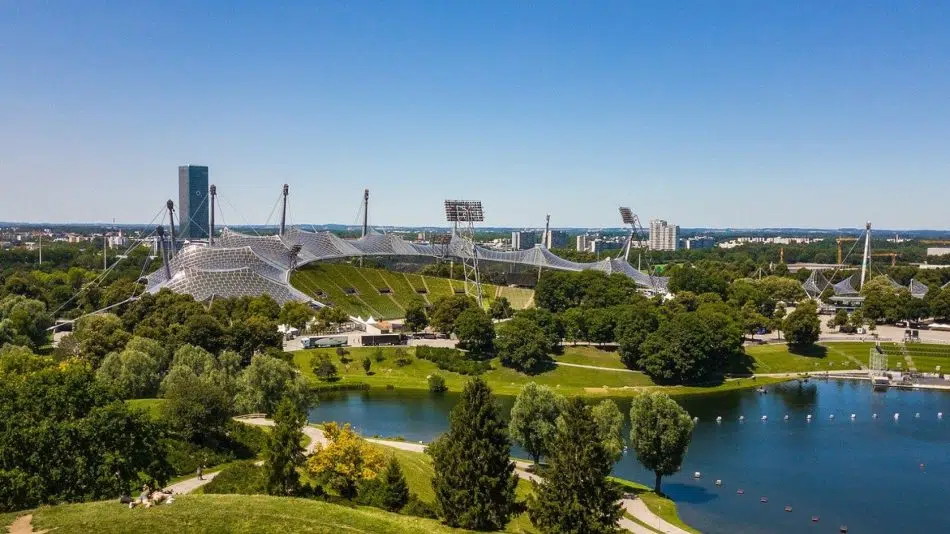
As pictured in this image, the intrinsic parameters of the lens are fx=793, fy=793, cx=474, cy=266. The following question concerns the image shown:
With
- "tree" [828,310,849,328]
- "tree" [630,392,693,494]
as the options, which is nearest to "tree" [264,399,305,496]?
"tree" [630,392,693,494]

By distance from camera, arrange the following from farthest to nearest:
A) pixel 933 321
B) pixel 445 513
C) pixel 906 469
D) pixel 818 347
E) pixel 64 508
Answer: pixel 933 321
pixel 818 347
pixel 906 469
pixel 445 513
pixel 64 508

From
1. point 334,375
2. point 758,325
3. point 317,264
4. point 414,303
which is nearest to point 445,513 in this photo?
point 334,375

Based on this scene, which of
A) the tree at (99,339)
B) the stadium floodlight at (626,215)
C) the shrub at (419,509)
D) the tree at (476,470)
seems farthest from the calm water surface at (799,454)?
the stadium floodlight at (626,215)

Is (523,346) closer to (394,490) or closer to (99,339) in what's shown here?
(99,339)

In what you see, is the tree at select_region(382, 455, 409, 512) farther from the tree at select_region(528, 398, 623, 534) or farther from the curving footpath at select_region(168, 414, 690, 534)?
the tree at select_region(528, 398, 623, 534)

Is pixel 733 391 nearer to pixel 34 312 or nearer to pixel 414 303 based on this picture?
pixel 414 303

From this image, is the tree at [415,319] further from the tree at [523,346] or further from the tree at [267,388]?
the tree at [267,388]
